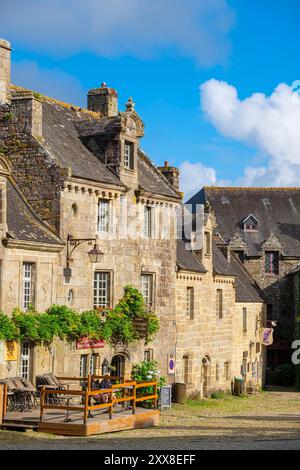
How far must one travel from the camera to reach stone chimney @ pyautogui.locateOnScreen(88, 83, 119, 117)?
3703 cm

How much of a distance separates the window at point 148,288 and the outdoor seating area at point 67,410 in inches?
246

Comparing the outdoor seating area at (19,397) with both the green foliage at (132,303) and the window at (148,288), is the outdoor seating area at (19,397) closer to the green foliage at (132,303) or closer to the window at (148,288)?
the green foliage at (132,303)

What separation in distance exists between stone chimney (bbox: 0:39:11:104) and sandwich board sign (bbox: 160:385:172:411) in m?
11.4

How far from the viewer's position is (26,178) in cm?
2936

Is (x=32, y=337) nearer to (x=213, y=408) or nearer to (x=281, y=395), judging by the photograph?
(x=213, y=408)

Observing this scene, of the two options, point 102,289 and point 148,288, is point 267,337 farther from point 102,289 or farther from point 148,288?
point 102,289

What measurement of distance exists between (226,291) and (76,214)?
50.1 ft

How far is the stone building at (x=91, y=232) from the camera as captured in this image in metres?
27.3

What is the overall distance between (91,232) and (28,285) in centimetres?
382

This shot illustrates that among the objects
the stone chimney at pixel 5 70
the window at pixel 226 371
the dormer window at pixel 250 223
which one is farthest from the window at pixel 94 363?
the dormer window at pixel 250 223

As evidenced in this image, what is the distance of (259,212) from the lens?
5825cm

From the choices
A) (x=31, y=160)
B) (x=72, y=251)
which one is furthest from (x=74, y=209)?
(x=31, y=160)

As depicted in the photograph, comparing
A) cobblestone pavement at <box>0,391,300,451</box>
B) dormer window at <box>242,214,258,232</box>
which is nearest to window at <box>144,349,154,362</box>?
cobblestone pavement at <box>0,391,300,451</box>
